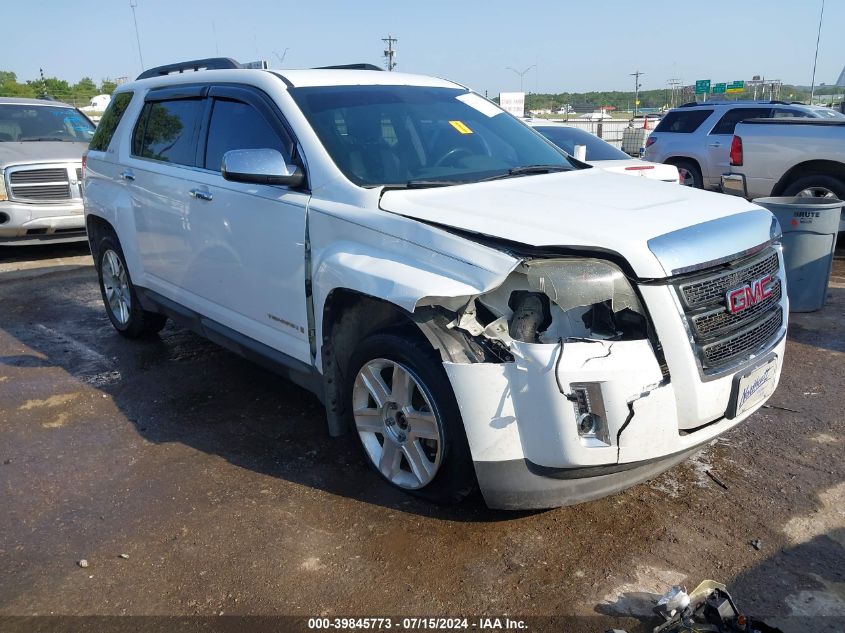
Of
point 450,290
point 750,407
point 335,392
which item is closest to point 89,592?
point 335,392

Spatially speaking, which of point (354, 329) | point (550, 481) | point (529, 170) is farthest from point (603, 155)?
point (550, 481)

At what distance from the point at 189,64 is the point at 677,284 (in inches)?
168

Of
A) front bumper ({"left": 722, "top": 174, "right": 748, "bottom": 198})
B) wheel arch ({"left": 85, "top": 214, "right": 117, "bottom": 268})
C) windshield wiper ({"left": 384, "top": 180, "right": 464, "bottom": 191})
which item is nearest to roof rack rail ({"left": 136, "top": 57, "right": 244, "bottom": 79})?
wheel arch ({"left": 85, "top": 214, "right": 117, "bottom": 268})

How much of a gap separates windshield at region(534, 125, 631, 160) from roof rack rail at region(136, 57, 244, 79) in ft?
15.6

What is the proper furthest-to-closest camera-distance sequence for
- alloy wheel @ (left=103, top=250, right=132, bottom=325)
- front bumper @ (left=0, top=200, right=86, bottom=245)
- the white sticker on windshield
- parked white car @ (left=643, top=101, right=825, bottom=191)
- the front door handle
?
parked white car @ (left=643, top=101, right=825, bottom=191) < front bumper @ (left=0, top=200, right=86, bottom=245) < alloy wheel @ (left=103, top=250, right=132, bottom=325) < the white sticker on windshield < the front door handle

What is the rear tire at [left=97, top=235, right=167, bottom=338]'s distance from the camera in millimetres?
5754

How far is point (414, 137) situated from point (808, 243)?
4129mm

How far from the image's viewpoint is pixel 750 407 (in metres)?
3.18

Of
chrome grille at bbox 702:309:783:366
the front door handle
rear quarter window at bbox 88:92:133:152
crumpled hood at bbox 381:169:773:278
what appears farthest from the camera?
rear quarter window at bbox 88:92:133:152

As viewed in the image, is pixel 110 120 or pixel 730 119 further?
pixel 730 119

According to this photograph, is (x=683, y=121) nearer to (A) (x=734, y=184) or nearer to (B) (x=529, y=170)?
(A) (x=734, y=184)

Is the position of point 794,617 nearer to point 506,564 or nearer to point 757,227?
point 506,564

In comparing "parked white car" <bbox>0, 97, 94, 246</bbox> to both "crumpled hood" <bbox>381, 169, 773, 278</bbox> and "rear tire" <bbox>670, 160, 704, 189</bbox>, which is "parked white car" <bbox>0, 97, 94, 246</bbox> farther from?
"rear tire" <bbox>670, 160, 704, 189</bbox>

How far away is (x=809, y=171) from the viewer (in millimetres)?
8797
